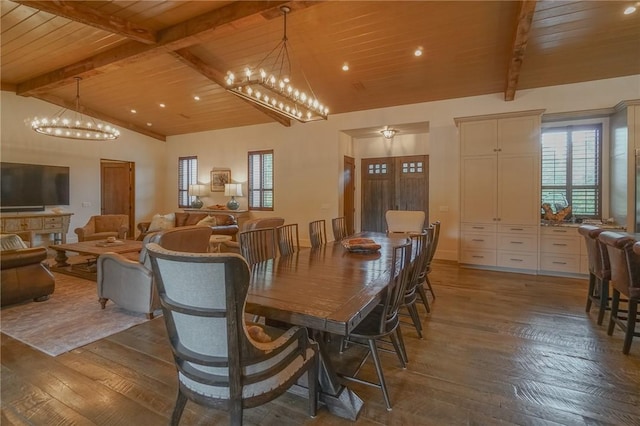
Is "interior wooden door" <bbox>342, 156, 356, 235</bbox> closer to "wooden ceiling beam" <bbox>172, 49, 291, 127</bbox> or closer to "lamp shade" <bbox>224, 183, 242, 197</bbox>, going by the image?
"lamp shade" <bbox>224, 183, 242, 197</bbox>

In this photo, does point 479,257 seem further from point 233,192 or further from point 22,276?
point 22,276

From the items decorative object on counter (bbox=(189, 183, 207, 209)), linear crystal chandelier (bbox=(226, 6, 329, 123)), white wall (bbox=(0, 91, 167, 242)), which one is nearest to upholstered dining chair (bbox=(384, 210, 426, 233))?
linear crystal chandelier (bbox=(226, 6, 329, 123))

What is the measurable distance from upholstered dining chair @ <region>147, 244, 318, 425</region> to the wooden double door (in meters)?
6.43

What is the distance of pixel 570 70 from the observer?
4.75 m

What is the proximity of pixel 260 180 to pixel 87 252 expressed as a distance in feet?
14.3

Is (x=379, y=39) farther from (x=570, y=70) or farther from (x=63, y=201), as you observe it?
(x=63, y=201)

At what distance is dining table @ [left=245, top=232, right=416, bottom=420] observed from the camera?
1.59 m

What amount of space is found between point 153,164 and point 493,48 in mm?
9140

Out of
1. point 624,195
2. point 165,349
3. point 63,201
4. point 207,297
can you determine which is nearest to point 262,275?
point 207,297

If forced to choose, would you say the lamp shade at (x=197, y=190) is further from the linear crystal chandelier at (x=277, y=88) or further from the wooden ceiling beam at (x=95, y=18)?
the wooden ceiling beam at (x=95, y=18)

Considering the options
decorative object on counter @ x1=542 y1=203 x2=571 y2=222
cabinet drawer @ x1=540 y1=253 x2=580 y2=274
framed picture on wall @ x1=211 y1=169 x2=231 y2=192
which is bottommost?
cabinet drawer @ x1=540 y1=253 x2=580 y2=274

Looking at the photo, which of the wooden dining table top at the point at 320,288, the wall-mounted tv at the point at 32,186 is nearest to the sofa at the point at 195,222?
the wall-mounted tv at the point at 32,186

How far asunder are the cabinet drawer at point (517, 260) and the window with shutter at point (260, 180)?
530 centimetres

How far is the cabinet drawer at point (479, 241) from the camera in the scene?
17.3 feet
